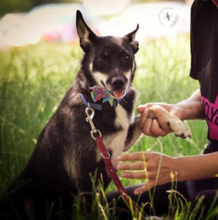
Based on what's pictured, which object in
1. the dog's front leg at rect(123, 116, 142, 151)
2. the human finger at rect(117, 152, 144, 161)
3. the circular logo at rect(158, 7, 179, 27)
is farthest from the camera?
the circular logo at rect(158, 7, 179, 27)

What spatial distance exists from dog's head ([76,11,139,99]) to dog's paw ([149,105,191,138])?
0.15m

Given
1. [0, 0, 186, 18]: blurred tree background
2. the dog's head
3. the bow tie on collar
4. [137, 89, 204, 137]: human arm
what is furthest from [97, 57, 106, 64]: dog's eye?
[0, 0, 186, 18]: blurred tree background

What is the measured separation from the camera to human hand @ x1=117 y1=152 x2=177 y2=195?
1.56 m

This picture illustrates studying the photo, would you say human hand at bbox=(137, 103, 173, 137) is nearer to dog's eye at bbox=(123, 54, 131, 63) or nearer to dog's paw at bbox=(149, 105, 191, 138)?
dog's paw at bbox=(149, 105, 191, 138)

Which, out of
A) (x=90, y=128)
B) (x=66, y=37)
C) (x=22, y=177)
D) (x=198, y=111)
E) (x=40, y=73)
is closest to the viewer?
(x=90, y=128)

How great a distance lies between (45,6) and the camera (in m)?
2.06

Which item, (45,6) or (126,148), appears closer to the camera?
(126,148)

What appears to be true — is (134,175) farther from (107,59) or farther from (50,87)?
(50,87)

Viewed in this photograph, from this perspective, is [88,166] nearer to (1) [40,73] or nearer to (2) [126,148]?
(2) [126,148]

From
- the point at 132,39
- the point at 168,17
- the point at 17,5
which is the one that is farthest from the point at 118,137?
the point at 17,5

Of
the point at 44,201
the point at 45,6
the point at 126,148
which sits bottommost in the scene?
the point at 44,201

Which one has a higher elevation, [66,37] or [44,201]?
[66,37]

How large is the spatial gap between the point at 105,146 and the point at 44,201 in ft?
1.18

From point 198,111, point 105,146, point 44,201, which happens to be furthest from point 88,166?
point 198,111
